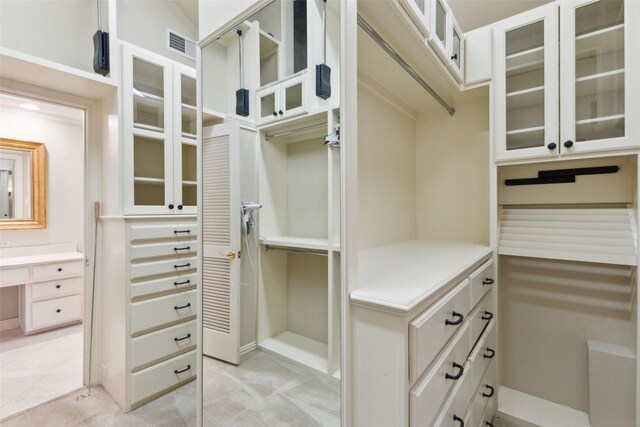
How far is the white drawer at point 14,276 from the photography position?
2.48m

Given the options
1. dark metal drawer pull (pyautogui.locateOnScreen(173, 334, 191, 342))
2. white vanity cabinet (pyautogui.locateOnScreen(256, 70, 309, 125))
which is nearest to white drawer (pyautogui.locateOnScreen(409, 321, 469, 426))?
white vanity cabinet (pyautogui.locateOnScreen(256, 70, 309, 125))

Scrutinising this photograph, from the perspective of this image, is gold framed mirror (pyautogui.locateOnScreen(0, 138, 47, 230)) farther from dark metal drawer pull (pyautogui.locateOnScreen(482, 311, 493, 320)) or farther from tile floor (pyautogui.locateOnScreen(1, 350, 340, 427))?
dark metal drawer pull (pyautogui.locateOnScreen(482, 311, 493, 320))

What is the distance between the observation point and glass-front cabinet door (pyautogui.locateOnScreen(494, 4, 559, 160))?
1.69 meters

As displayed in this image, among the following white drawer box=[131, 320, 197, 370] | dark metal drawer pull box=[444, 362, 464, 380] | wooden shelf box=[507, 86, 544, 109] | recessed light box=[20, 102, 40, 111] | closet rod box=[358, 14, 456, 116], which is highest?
recessed light box=[20, 102, 40, 111]

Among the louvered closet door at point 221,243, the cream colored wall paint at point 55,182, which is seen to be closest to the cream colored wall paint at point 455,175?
the louvered closet door at point 221,243

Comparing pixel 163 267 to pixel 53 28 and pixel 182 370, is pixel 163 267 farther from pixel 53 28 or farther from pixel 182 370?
pixel 53 28

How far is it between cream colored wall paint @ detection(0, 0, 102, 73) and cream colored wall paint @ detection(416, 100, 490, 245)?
243cm

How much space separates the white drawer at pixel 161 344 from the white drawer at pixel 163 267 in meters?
0.39

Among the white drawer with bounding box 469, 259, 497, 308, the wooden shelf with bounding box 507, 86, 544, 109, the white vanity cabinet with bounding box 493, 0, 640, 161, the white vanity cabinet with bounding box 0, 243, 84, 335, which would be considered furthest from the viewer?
the white vanity cabinet with bounding box 0, 243, 84, 335

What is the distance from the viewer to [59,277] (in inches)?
113

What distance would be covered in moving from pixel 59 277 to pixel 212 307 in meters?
2.60

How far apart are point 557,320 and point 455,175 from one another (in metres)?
1.20

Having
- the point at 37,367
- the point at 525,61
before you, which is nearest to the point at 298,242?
the point at 525,61

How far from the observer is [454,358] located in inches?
44.7
